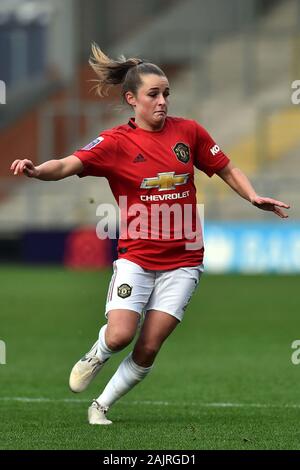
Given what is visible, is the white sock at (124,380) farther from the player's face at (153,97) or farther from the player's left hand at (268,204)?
the player's face at (153,97)

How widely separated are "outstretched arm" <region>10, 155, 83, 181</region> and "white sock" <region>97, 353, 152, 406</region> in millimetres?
1279

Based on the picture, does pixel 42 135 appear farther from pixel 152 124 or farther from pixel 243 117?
pixel 152 124

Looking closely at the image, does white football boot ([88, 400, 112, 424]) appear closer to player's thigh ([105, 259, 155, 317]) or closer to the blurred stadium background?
player's thigh ([105, 259, 155, 317])

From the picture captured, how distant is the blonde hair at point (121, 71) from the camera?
7422 millimetres

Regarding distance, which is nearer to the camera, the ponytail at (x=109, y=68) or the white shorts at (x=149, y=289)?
the white shorts at (x=149, y=289)

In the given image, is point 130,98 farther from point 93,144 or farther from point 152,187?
point 152,187

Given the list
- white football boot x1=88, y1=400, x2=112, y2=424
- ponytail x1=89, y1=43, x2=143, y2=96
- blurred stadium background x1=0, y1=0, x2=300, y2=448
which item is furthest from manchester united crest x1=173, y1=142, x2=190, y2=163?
blurred stadium background x1=0, y1=0, x2=300, y2=448

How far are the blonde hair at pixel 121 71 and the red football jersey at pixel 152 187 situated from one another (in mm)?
264

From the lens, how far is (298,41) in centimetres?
3148

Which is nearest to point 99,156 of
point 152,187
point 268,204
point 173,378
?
point 152,187

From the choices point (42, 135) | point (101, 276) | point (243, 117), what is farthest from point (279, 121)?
point (101, 276)

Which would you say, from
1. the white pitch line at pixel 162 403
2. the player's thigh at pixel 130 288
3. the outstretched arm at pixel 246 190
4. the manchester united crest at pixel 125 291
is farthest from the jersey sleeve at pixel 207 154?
the white pitch line at pixel 162 403

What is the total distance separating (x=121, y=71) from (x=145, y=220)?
3.19 ft
